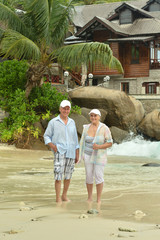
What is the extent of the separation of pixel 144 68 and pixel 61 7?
51.3 ft

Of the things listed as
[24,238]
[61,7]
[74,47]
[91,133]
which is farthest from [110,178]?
[61,7]

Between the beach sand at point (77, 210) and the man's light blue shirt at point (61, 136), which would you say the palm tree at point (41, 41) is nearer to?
the beach sand at point (77, 210)

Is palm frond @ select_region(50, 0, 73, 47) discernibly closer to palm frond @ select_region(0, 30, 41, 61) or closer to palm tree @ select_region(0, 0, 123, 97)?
palm tree @ select_region(0, 0, 123, 97)

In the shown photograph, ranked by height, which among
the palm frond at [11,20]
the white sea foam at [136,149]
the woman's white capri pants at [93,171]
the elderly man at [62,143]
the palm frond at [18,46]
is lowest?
the white sea foam at [136,149]

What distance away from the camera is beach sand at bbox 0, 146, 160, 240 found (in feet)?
14.1

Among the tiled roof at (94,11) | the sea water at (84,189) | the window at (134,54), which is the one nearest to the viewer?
the sea water at (84,189)

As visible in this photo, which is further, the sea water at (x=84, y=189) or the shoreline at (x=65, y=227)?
the sea water at (x=84, y=189)

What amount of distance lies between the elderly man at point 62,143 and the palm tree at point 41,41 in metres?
11.7

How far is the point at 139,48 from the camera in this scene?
114 ft

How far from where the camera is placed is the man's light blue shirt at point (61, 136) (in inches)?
248

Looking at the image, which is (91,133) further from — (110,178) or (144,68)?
(144,68)

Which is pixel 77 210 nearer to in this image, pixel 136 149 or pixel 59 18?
pixel 59 18

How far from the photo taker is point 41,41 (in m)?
19.6

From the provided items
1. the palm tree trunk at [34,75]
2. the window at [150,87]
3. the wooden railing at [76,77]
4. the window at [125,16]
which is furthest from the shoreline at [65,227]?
the window at [125,16]
